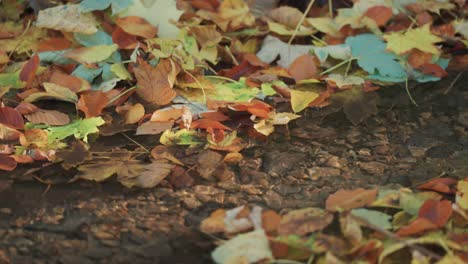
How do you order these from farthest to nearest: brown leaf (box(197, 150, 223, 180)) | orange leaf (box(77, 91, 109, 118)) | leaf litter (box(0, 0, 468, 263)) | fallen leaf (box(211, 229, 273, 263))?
orange leaf (box(77, 91, 109, 118)) < brown leaf (box(197, 150, 223, 180)) < leaf litter (box(0, 0, 468, 263)) < fallen leaf (box(211, 229, 273, 263))

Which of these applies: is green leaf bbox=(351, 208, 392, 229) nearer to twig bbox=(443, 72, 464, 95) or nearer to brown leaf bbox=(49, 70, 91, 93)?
twig bbox=(443, 72, 464, 95)

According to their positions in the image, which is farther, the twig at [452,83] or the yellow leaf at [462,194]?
the twig at [452,83]

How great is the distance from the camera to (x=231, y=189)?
1.52 metres

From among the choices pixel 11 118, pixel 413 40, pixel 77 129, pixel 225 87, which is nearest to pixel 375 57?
pixel 413 40

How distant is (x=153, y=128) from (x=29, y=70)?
0.42 m

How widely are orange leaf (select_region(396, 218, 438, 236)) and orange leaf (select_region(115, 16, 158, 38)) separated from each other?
1.06 m

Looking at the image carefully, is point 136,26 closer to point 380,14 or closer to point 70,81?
point 70,81

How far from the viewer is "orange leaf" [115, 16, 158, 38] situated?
2.05 m

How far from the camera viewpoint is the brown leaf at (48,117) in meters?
1.78

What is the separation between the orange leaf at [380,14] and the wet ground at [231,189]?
0.39m

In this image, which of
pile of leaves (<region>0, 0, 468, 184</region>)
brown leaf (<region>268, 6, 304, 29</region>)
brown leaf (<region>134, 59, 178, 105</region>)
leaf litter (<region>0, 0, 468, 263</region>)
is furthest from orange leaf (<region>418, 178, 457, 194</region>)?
brown leaf (<region>268, 6, 304, 29</region>)

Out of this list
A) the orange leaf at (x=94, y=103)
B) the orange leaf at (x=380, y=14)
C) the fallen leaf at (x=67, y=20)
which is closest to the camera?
the orange leaf at (x=94, y=103)

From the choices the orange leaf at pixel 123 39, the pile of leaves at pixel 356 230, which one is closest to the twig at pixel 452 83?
the pile of leaves at pixel 356 230

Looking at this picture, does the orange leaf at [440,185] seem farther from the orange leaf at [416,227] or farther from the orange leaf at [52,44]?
the orange leaf at [52,44]
